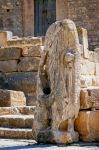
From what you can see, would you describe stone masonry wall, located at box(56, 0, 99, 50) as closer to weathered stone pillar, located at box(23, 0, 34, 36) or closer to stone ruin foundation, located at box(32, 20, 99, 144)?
weathered stone pillar, located at box(23, 0, 34, 36)

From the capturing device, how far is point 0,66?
13531 millimetres

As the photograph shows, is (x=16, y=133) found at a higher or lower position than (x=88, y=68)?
lower

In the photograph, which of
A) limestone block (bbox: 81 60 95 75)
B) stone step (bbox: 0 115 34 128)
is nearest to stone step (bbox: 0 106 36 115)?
stone step (bbox: 0 115 34 128)

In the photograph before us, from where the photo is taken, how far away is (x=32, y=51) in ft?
42.5

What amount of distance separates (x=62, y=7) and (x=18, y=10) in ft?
8.05

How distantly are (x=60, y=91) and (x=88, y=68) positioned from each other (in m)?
6.18

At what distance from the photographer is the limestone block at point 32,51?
12852mm

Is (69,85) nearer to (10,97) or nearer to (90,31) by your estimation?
(10,97)

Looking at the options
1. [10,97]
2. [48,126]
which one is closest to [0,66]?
[10,97]

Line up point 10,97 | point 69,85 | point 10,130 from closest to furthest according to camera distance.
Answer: point 69,85 < point 10,130 < point 10,97

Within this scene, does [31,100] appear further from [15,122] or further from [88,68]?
[15,122]

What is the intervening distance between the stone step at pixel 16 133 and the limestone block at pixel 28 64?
4.91 meters

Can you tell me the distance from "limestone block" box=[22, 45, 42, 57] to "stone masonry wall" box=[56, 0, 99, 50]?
11.3m

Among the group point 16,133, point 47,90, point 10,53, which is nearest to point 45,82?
point 47,90
